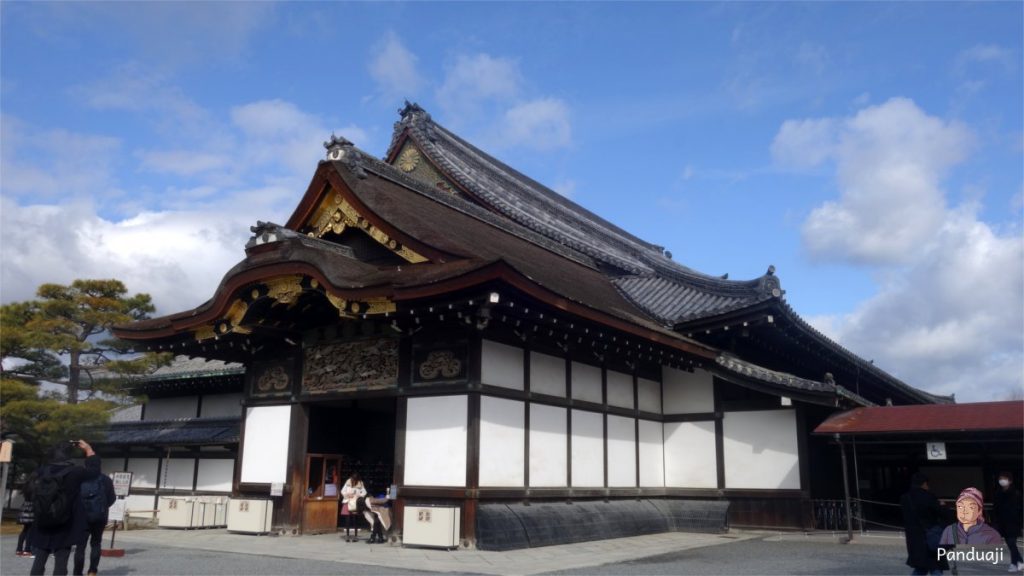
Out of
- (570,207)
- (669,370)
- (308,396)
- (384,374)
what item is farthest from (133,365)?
(570,207)

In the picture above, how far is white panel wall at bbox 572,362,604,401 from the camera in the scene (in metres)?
16.6

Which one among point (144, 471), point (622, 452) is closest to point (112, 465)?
point (144, 471)

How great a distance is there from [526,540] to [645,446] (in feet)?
18.1

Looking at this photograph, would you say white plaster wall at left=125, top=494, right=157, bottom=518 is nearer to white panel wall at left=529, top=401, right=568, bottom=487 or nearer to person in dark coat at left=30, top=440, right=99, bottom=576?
white panel wall at left=529, top=401, right=568, bottom=487

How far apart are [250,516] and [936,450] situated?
13355mm

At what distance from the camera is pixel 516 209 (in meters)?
23.5

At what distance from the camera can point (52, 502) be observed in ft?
25.5

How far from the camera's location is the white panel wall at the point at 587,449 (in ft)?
53.3

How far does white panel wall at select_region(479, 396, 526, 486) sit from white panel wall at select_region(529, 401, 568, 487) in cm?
30

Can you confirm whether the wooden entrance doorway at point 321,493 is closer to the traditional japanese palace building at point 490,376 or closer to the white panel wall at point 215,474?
the traditional japanese palace building at point 490,376

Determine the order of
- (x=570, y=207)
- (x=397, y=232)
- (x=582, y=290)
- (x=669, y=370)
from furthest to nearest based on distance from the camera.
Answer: (x=570, y=207) → (x=669, y=370) → (x=582, y=290) → (x=397, y=232)

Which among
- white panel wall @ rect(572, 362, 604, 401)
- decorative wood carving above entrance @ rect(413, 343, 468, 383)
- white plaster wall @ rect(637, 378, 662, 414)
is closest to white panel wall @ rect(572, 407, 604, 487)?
white panel wall @ rect(572, 362, 604, 401)

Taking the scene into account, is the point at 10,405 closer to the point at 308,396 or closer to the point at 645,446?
the point at 308,396

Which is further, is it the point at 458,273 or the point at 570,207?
the point at 570,207
